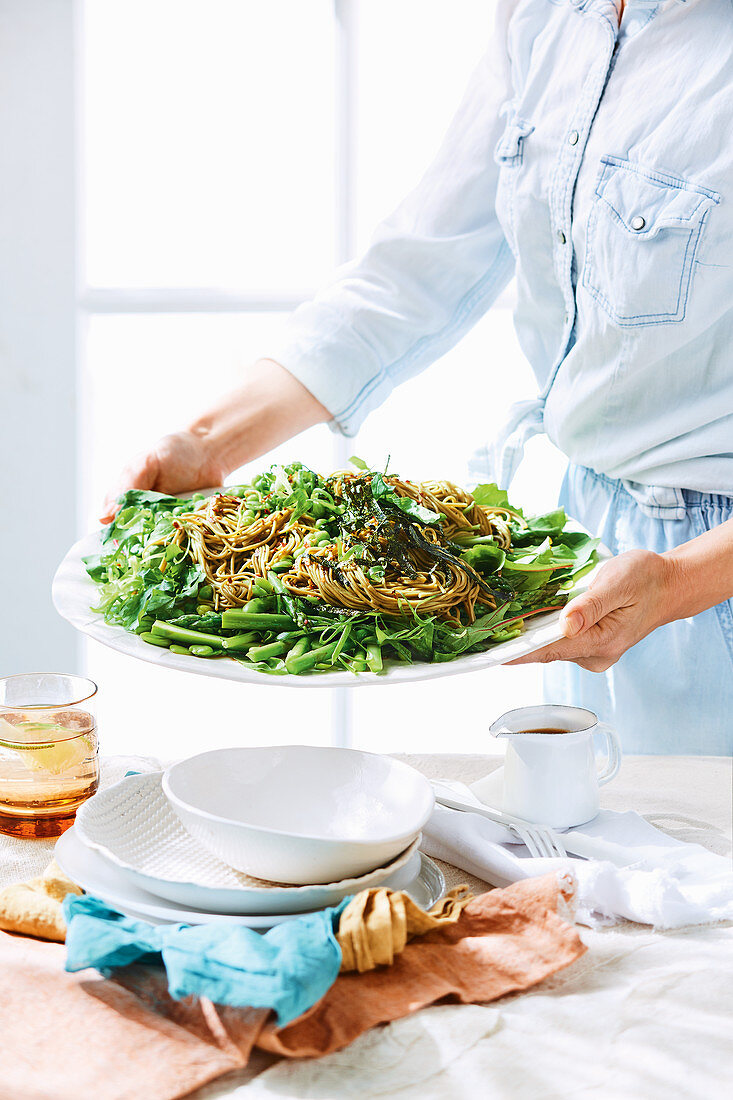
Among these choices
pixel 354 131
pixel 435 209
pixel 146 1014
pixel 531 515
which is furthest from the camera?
pixel 354 131

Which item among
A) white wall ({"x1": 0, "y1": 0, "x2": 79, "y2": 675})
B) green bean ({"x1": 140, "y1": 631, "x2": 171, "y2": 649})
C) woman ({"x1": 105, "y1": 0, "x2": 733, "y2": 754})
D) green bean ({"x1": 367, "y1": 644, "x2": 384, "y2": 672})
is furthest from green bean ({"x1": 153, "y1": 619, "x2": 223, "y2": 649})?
white wall ({"x1": 0, "y1": 0, "x2": 79, "y2": 675})

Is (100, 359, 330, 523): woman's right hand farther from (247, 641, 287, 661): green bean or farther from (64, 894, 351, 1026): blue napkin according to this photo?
(64, 894, 351, 1026): blue napkin

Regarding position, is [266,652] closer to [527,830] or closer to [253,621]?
[253,621]

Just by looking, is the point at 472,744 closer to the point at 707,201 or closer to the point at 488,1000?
the point at 707,201

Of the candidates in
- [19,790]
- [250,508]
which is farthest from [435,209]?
[19,790]

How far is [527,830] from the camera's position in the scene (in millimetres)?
947

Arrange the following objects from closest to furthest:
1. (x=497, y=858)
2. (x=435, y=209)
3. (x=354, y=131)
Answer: (x=497, y=858) < (x=435, y=209) < (x=354, y=131)

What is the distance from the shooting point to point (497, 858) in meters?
0.88

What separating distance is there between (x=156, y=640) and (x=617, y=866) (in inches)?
19.0

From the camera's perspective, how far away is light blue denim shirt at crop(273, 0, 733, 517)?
1331 mm

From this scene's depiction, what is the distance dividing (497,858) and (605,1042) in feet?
0.72

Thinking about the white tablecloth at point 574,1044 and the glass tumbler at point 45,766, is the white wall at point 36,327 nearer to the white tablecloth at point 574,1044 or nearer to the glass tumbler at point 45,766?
the glass tumbler at point 45,766

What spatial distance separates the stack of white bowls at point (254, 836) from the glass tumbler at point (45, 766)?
4.7 inches

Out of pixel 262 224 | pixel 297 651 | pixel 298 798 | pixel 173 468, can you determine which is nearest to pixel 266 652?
pixel 297 651
